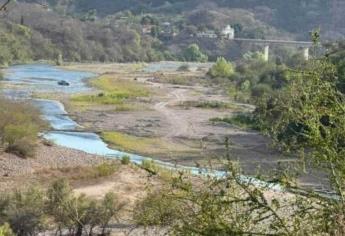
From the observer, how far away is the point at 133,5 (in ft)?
551

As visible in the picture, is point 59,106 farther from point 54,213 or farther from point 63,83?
point 54,213

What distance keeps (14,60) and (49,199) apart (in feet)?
254

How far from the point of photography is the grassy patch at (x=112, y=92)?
202ft

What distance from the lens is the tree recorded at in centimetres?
12331

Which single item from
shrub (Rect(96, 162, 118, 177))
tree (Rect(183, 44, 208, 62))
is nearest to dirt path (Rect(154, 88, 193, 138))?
shrub (Rect(96, 162, 118, 177))

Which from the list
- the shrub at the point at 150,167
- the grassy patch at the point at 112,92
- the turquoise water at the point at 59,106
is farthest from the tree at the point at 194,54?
the shrub at the point at 150,167

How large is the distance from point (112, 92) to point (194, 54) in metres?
55.9

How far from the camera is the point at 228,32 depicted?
129625mm

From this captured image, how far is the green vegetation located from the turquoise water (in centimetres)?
214

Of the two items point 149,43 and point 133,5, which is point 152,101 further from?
point 133,5

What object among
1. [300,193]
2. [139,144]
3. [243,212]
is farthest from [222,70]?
[243,212]

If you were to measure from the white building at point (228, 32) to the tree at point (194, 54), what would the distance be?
17.0 ft

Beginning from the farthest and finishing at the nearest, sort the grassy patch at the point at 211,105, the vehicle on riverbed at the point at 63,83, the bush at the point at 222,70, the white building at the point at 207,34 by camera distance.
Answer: the white building at the point at 207,34 → the bush at the point at 222,70 → the vehicle on riverbed at the point at 63,83 → the grassy patch at the point at 211,105

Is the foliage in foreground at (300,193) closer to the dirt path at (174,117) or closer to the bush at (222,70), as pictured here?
the dirt path at (174,117)
